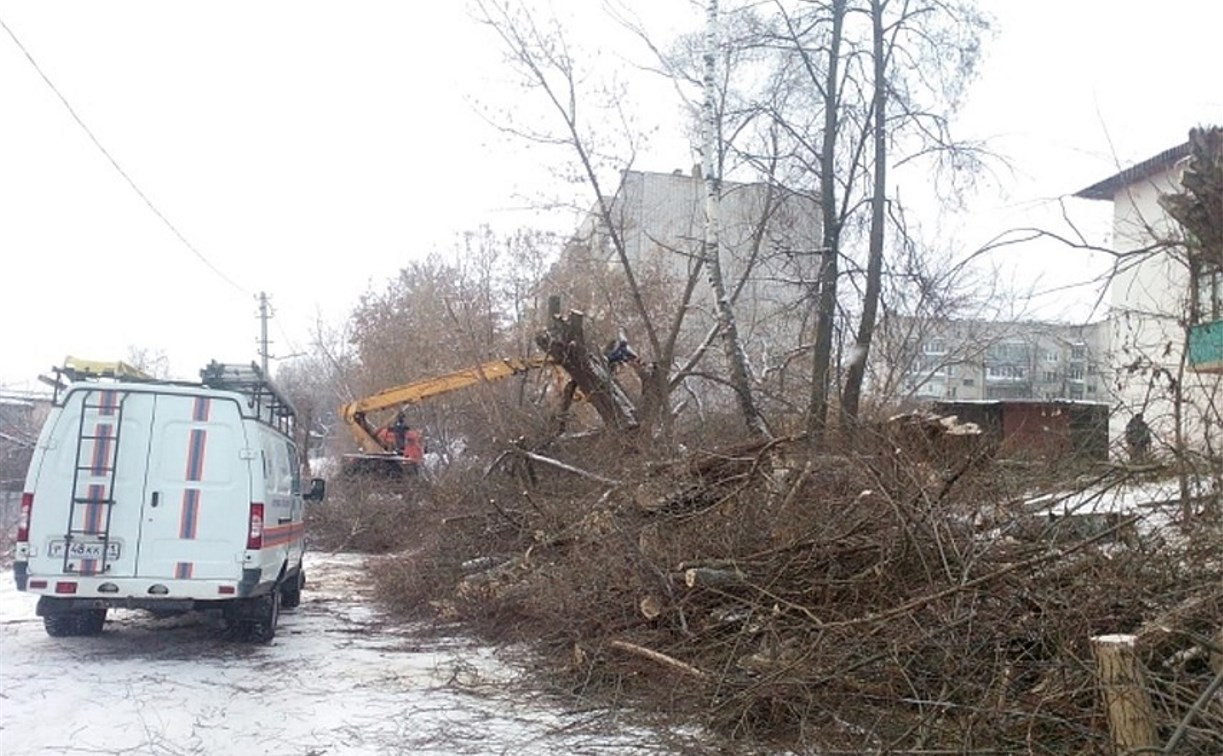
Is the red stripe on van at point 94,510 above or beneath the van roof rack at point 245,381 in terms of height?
beneath

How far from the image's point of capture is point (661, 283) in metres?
24.9

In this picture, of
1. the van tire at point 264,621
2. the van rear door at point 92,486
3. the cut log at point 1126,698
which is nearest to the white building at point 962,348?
the cut log at point 1126,698

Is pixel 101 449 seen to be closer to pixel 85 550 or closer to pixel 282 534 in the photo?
pixel 85 550

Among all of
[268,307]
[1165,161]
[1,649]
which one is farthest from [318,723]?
[268,307]

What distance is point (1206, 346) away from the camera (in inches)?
342

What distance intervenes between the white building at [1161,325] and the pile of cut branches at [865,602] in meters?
1.08

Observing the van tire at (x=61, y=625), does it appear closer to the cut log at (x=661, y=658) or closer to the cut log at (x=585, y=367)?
the cut log at (x=661, y=658)

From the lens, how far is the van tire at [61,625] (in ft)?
28.6

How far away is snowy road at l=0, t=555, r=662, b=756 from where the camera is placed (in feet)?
19.5

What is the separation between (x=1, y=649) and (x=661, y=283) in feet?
59.7

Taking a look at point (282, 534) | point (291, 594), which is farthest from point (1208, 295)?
point (291, 594)

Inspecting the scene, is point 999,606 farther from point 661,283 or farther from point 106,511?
point 661,283

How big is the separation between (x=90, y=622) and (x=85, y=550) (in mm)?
1565

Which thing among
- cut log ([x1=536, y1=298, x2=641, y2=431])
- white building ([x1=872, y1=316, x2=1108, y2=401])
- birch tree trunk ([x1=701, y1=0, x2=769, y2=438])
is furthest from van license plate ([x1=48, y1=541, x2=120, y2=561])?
white building ([x1=872, y1=316, x2=1108, y2=401])
